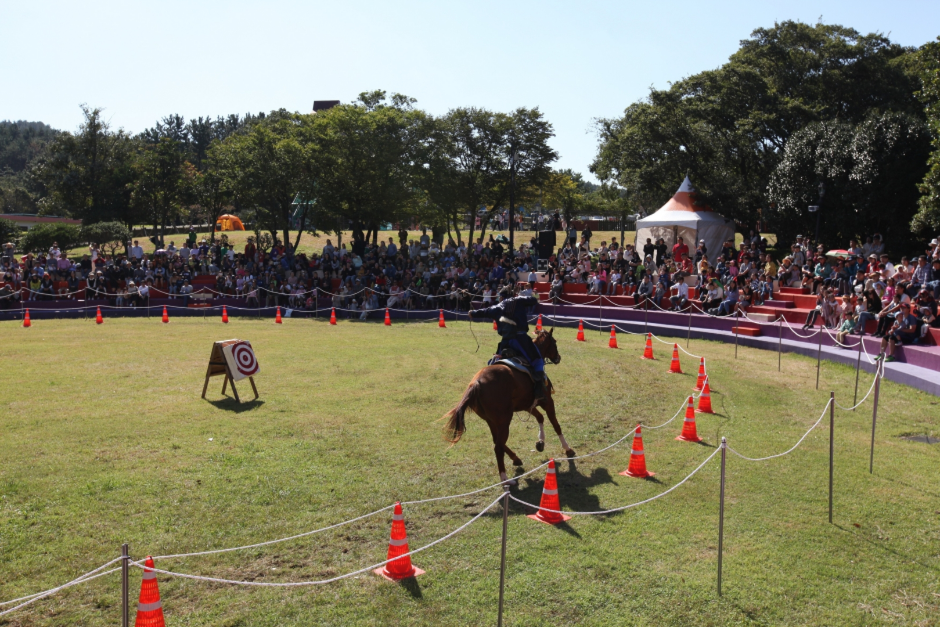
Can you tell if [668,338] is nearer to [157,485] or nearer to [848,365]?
[848,365]

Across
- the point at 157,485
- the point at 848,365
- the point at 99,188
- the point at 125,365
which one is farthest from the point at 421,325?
the point at 99,188

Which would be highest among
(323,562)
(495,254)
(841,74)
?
(841,74)

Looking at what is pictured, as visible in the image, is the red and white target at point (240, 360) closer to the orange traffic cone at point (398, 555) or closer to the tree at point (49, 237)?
the orange traffic cone at point (398, 555)

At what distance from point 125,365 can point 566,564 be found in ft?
46.1

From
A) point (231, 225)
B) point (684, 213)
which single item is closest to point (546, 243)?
point (684, 213)

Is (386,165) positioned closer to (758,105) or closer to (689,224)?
(689,224)

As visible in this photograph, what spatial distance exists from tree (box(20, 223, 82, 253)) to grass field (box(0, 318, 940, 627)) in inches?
1564

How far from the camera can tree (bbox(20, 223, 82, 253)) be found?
49281mm

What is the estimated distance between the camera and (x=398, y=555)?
6863 mm

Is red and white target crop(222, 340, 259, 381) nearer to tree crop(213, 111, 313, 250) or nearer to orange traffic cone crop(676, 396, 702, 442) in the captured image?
orange traffic cone crop(676, 396, 702, 442)

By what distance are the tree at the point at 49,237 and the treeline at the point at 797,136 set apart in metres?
41.3

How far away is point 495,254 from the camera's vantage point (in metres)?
36.4

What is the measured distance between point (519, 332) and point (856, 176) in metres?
26.3

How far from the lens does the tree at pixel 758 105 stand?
37531mm
